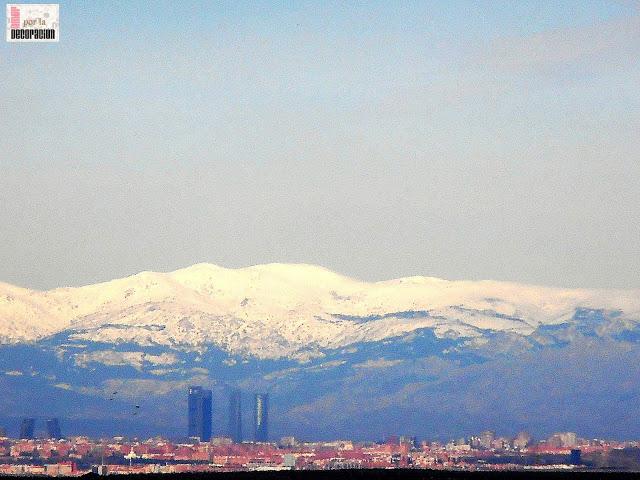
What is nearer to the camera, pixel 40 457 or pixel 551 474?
pixel 551 474

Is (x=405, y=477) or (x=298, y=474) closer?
(x=405, y=477)

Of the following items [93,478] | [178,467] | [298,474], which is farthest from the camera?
[178,467]

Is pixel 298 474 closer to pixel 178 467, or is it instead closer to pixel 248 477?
pixel 248 477

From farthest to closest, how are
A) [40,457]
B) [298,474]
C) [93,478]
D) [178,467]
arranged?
[40,457] → [178,467] → [298,474] → [93,478]

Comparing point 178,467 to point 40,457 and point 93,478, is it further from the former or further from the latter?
point 93,478

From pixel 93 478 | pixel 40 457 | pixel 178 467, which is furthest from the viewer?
pixel 40 457

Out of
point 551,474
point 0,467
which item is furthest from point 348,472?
point 0,467

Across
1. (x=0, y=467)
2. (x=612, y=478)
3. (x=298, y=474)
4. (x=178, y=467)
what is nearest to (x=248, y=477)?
(x=298, y=474)

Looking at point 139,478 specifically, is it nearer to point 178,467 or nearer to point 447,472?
point 447,472
